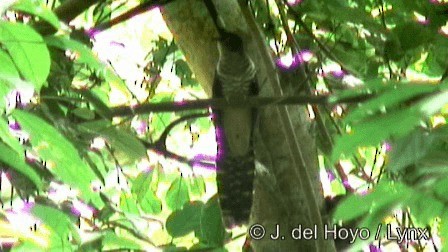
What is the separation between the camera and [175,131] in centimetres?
232

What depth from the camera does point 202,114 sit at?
1763mm

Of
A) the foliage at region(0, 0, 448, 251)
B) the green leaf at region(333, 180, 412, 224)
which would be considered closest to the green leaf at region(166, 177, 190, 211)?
the foliage at region(0, 0, 448, 251)

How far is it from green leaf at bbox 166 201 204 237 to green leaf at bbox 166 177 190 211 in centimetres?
28

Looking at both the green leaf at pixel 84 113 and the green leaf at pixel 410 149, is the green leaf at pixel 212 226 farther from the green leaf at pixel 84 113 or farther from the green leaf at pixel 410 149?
the green leaf at pixel 410 149

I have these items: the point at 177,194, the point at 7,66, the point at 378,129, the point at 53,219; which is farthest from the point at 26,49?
the point at 177,194

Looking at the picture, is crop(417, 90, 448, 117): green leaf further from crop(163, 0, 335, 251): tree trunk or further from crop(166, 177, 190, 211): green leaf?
crop(166, 177, 190, 211): green leaf

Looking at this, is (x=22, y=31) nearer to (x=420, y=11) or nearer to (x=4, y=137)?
(x=4, y=137)

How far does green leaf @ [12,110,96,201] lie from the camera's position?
28.8 inches

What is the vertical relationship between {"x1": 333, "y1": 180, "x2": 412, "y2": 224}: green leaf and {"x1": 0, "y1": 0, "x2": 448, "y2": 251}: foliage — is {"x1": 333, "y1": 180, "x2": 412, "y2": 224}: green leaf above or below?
below

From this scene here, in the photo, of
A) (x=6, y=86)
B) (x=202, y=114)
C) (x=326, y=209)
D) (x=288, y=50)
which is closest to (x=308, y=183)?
(x=326, y=209)

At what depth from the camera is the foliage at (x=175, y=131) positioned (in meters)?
0.60

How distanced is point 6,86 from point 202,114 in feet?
3.35

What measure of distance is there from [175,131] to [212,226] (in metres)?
0.85

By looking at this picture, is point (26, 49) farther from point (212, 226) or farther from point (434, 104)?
point (212, 226)
